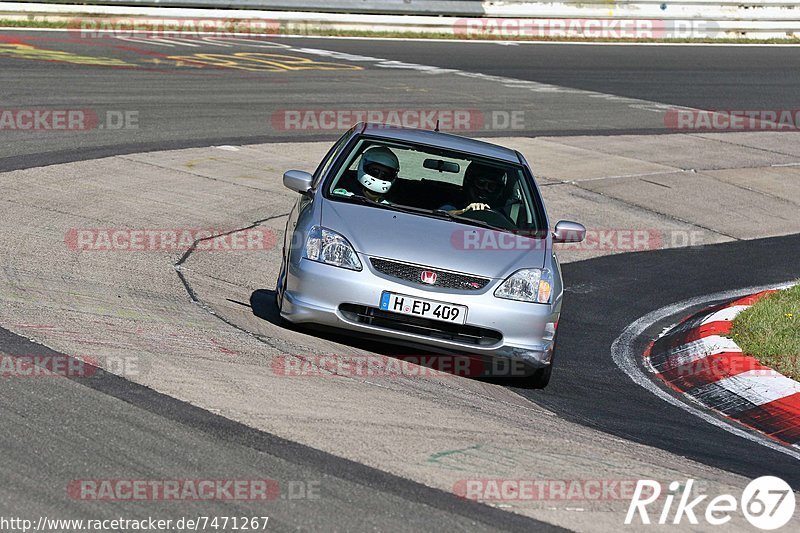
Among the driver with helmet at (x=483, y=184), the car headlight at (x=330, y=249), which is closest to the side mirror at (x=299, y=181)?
the car headlight at (x=330, y=249)

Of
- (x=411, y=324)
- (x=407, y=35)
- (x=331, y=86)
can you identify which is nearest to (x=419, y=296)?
(x=411, y=324)

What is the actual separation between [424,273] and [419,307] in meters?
0.24

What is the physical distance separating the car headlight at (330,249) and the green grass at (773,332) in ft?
10.4

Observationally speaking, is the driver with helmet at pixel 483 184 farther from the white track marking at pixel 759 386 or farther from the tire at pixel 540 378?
the white track marking at pixel 759 386

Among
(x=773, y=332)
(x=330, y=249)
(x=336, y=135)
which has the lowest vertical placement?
(x=773, y=332)

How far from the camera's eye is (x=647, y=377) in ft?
28.0

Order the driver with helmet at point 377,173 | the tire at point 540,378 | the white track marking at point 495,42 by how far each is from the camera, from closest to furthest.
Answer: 1. the tire at point 540,378
2. the driver with helmet at point 377,173
3. the white track marking at point 495,42

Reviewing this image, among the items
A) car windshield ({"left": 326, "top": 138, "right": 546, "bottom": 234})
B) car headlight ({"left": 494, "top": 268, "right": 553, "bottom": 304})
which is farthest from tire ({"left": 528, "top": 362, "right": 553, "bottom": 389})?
car windshield ({"left": 326, "top": 138, "right": 546, "bottom": 234})

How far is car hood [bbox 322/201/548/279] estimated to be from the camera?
7570 millimetres

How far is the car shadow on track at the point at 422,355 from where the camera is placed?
7793 mm

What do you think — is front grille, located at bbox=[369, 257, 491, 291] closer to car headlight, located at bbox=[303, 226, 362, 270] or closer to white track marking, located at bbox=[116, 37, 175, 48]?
car headlight, located at bbox=[303, 226, 362, 270]

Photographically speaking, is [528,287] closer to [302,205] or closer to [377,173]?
[377,173]

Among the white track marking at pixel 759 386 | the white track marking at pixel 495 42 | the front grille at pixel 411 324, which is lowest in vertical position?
the white track marking at pixel 759 386

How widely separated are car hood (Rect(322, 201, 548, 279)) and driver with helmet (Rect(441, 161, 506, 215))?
0.59 meters
